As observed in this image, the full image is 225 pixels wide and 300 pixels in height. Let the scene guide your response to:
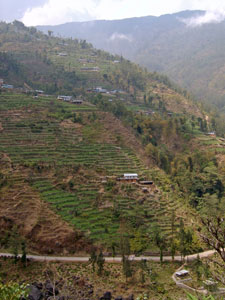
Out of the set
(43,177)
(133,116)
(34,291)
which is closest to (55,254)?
(34,291)

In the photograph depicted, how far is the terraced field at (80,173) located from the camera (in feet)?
90.1

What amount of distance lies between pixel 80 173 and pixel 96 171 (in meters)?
1.87

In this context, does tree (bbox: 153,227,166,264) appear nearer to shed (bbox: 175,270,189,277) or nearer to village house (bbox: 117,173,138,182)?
shed (bbox: 175,270,189,277)

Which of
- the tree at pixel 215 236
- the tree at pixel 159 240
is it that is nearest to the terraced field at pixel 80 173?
the tree at pixel 159 240

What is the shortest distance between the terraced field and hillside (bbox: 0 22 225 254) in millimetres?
94

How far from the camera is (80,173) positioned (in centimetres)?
3178

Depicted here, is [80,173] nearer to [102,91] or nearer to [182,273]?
[182,273]

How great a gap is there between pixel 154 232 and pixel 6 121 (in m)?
23.1

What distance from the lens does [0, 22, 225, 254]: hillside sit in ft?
85.6

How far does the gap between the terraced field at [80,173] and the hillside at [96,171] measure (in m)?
0.09

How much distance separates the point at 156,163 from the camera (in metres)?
40.5

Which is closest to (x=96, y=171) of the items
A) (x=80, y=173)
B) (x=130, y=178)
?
(x=80, y=173)

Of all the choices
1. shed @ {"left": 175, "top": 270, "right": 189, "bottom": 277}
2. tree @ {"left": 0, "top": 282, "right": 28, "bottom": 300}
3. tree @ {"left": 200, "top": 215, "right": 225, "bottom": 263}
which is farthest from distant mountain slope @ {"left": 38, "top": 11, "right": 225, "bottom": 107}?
tree @ {"left": 0, "top": 282, "right": 28, "bottom": 300}

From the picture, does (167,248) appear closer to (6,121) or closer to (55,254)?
(55,254)
